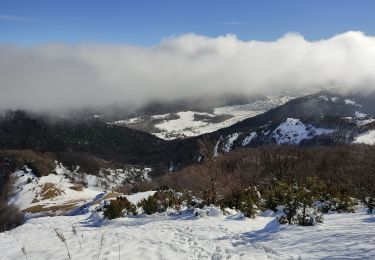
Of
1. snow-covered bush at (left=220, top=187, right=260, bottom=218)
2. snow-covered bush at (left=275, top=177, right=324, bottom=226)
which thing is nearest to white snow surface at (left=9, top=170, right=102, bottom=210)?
snow-covered bush at (left=220, top=187, right=260, bottom=218)

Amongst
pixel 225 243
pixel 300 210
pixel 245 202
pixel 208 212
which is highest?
pixel 300 210

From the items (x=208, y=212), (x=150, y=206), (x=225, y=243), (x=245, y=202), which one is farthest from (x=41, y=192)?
(x=225, y=243)

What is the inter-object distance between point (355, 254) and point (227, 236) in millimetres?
6903

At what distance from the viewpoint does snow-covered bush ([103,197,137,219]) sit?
30148mm

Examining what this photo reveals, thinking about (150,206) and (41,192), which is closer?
(150,206)

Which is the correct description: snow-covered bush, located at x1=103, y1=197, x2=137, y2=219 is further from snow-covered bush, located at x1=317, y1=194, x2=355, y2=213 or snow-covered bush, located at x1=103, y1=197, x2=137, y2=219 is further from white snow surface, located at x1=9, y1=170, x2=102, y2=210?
white snow surface, located at x1=9, y1=170, x2=102, y2=210

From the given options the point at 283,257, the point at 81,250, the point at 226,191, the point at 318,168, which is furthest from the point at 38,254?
the point at 318,168

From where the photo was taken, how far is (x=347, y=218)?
18641 mm

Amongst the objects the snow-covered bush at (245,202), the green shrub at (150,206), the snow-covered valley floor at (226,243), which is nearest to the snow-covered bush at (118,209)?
the green shrub at (150,206)

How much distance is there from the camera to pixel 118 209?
100.0ft

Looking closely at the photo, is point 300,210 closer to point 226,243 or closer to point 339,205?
point 226,243

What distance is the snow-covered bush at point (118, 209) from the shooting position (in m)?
30.1

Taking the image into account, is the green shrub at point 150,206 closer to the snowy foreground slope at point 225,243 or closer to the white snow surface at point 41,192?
the snowy foreground slope at point 225,243

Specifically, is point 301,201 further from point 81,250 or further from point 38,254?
point 38,254
